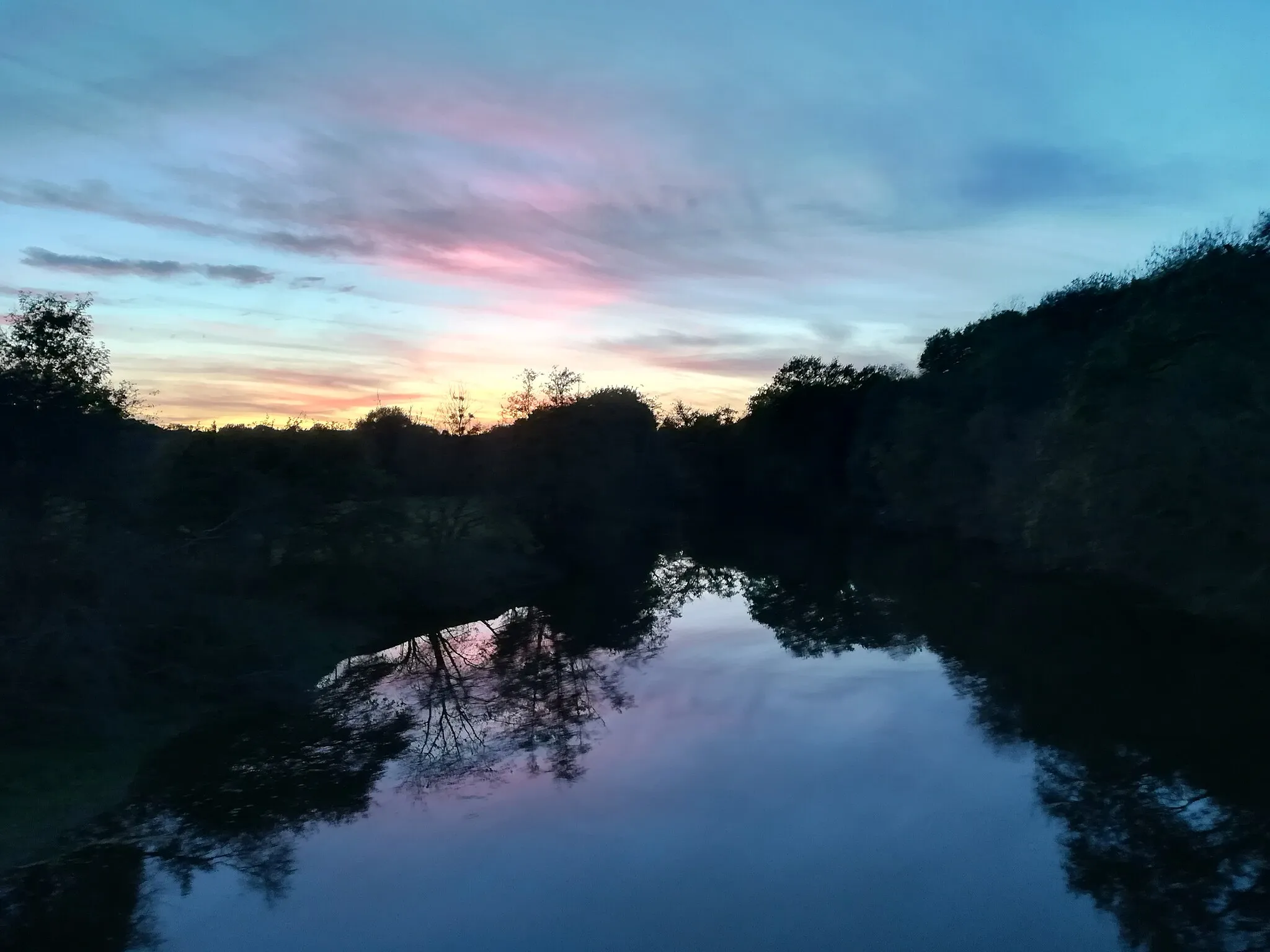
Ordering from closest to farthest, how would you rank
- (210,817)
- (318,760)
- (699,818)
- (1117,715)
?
(699,818)
(210,817)
(318,760)
(1117,715)

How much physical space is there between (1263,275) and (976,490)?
26.3 m

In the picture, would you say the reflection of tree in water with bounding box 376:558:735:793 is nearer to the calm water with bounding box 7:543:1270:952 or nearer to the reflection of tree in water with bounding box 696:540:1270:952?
the calm water with bounding box 7:543:1270:952

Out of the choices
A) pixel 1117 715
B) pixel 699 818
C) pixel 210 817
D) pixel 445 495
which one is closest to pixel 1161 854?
pixel 699 818

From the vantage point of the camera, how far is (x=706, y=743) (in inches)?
677

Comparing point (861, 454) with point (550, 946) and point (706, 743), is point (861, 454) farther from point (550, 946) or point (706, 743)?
point (550, 946)

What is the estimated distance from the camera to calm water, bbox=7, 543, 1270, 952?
10328mm

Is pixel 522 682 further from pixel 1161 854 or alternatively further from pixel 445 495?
pixel 445 495

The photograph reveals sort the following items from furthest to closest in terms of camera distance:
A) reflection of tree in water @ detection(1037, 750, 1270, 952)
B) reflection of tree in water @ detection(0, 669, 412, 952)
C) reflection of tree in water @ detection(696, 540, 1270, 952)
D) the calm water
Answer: reflection of tree in water @ detection(696, 540, 1270, 952), reflection of tree in water @ detection(0, 669, 412, 952), the calm water, reflection of tree in water @ detection(1037, 750, 1270, 952)

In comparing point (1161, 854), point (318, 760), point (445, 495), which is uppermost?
point (445, 495)

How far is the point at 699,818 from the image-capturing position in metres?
13.4

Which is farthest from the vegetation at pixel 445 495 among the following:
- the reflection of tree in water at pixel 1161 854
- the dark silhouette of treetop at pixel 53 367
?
the reflection of tree in water at pixel 1161 854

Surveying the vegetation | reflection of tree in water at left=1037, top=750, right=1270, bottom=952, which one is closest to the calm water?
reflection of tree in water at left=1037, top=750, right=1270, bottom=952

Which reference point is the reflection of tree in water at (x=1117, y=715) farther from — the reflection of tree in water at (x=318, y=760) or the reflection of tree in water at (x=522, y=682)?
the reflection of tree in water at (x=318, y=760)

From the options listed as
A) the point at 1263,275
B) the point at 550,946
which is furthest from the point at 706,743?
the point at 1263,275
